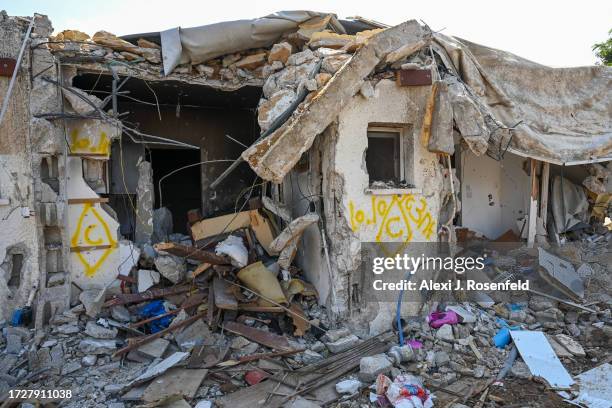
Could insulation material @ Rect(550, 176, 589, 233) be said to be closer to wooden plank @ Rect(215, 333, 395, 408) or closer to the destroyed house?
the destroyed house

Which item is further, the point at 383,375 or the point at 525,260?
the point at 525,260

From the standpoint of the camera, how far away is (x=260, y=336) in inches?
218

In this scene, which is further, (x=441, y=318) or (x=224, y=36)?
(x=224, y=36)

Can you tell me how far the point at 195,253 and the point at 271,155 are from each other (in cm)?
189

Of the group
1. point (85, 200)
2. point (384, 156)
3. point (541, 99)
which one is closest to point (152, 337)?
point (85, 200)

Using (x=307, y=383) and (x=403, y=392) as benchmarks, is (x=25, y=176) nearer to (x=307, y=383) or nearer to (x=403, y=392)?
(x=307, y=383)

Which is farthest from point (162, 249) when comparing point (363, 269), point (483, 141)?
point (483, 141)

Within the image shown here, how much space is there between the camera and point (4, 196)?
5918 millimetres

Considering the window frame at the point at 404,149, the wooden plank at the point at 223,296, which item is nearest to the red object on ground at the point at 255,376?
the wooden plank at the point at 223,296

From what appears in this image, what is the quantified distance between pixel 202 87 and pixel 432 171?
4.26m

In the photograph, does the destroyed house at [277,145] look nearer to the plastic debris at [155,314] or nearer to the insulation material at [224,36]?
the insulation material at [224,36]

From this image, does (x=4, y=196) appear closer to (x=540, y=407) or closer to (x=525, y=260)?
(x=540, y=407)

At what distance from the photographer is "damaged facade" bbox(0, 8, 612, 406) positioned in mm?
5812

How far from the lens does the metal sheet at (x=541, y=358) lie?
489cm
